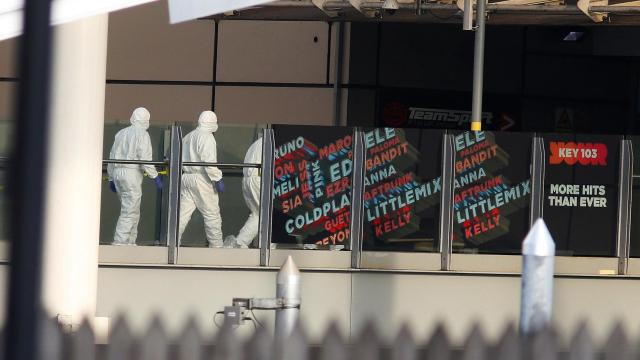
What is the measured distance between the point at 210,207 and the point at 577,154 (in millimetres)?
4742

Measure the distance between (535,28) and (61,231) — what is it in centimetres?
1541

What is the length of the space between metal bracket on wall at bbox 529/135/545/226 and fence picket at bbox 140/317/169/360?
10.3 metres

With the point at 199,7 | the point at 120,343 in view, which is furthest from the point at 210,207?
the point at 120,343

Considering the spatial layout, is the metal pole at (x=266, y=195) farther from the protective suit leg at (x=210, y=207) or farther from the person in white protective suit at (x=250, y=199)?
the protective suit leg at (x=210, y=207)

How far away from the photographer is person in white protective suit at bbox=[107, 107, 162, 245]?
15.0 m

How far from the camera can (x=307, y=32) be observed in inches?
958

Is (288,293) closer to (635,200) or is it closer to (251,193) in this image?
(251,193)

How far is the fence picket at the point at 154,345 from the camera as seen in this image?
5461 mm

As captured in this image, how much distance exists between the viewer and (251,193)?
15.0m

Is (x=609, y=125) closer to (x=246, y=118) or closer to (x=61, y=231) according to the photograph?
(x=246, y=118)

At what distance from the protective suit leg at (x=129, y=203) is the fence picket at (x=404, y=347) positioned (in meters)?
9.84

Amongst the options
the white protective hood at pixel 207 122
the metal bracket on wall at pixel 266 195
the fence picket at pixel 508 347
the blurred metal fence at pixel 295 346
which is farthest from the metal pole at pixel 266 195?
the fence picket at pixel 508 347

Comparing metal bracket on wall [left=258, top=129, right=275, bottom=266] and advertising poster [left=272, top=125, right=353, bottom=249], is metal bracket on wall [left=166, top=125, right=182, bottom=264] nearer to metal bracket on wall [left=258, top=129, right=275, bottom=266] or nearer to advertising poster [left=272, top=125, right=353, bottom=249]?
metal bracket on wall [left=258, top=129, right=275, bottom=266]

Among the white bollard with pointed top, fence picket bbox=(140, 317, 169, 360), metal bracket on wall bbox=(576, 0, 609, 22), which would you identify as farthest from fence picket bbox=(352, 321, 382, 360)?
metal bracket on wall bbox=(576, 0, 609, 22)
